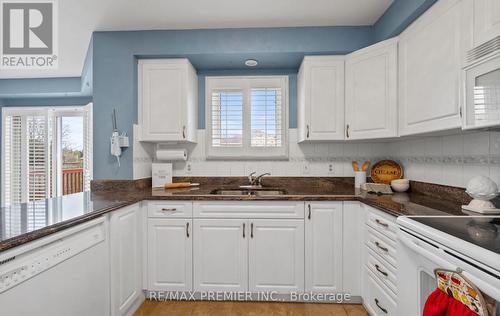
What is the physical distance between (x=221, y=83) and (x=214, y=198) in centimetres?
140

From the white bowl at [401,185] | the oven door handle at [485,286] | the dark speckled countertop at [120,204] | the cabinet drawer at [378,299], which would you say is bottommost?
the cabinet drawer at [378,299]

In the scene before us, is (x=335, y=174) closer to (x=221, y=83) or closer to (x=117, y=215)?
(x=221, y=83)

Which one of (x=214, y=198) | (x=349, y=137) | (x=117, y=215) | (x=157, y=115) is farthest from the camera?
(x=157, y=115)

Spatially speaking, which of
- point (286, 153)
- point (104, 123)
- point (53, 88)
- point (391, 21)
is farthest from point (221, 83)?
point (53, 88)

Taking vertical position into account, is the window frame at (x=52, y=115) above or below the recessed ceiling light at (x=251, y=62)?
below

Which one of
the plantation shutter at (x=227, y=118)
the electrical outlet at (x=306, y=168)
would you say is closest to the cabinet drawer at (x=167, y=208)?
the plantation shutter at (x=227, y=118)

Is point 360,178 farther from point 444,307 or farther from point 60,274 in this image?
point 60,274

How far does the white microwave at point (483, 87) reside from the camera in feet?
3.36

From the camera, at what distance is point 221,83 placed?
2756mm

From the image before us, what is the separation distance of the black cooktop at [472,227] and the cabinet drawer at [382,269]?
0.48 metres

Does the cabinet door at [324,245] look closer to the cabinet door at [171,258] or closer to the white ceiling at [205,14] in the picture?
the cabinet door at [171,258]

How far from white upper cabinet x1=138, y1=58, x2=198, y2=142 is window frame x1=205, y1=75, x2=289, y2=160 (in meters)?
0.39

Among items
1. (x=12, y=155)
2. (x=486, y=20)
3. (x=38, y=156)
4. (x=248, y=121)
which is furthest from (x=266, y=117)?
(x=12, y=155)

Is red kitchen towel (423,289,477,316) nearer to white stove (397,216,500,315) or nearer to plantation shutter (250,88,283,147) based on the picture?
white stove (397,216,500,315)
